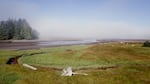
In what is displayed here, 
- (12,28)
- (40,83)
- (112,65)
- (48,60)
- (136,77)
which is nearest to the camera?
(40,83)

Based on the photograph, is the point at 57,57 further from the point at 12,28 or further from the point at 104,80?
the point at 12,28

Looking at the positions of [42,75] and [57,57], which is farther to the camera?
[57,57]

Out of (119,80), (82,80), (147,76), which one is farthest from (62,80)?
(147,76)

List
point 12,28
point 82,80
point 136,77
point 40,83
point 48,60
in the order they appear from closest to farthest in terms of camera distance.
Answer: point 40,83, point 82,80, point 136,77, point 48,60, point 12,28

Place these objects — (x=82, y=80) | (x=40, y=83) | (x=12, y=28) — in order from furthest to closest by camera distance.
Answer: (x=12, y=28) < (x=82, y=80) < (x=40, y=83)

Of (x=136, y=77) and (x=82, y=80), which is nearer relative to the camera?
(x=82, y=80)

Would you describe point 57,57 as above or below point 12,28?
below

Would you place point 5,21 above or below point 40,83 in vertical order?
above

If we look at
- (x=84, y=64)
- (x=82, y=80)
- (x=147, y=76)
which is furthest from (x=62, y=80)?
(x=84, y=64)

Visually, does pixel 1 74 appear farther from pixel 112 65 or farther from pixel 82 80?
pixel 112 65
